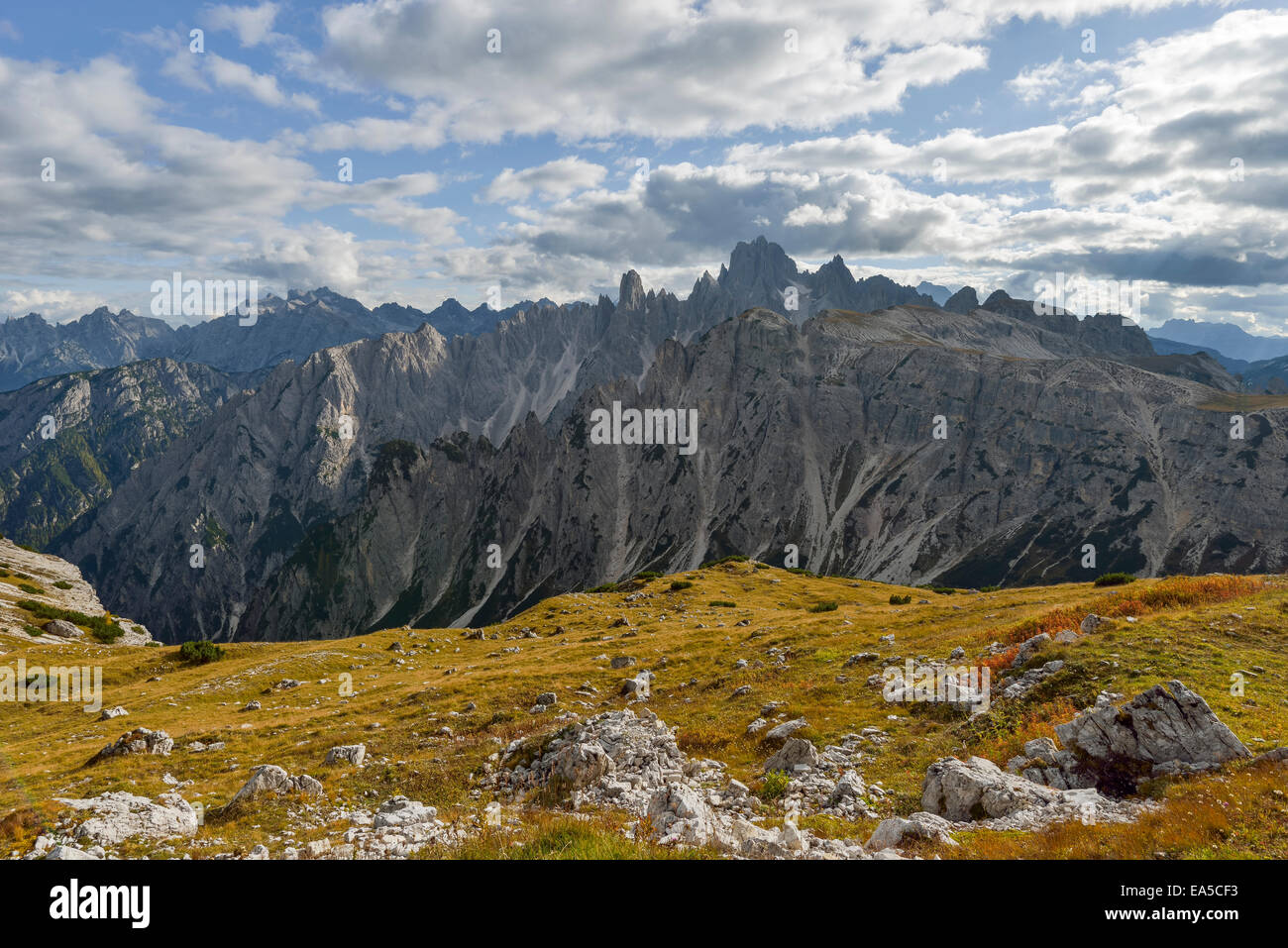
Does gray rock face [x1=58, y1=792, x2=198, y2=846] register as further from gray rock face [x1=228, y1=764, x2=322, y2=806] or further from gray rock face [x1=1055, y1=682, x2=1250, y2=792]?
gray rock face [x1=1055, y1=682, x2=1250, y2=792]

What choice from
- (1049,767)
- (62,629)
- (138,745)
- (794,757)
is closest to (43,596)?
(62,629)

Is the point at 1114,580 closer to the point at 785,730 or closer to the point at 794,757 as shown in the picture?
the point at 785,730

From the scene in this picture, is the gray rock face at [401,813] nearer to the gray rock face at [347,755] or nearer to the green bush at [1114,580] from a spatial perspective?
the gray rock face at [347,755]

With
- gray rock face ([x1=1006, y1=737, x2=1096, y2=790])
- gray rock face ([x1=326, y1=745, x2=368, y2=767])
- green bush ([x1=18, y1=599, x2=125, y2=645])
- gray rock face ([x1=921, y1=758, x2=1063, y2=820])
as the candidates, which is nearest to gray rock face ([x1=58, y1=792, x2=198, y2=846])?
gray rock face ([x1=326, y1=745, x2=368, y2=767])

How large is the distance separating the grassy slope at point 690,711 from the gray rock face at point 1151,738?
1.34m

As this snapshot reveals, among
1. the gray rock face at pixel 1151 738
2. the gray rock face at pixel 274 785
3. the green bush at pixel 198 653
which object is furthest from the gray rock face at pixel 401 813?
the green bush at pixel 198 653

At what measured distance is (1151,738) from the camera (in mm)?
15383

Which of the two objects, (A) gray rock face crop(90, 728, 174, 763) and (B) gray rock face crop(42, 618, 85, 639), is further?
(B) gray rock face crop(42, 618, 85, 639)

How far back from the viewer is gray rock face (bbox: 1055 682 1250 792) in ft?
47.9

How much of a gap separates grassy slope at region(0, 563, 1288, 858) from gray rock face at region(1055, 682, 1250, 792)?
1340 millimetres
